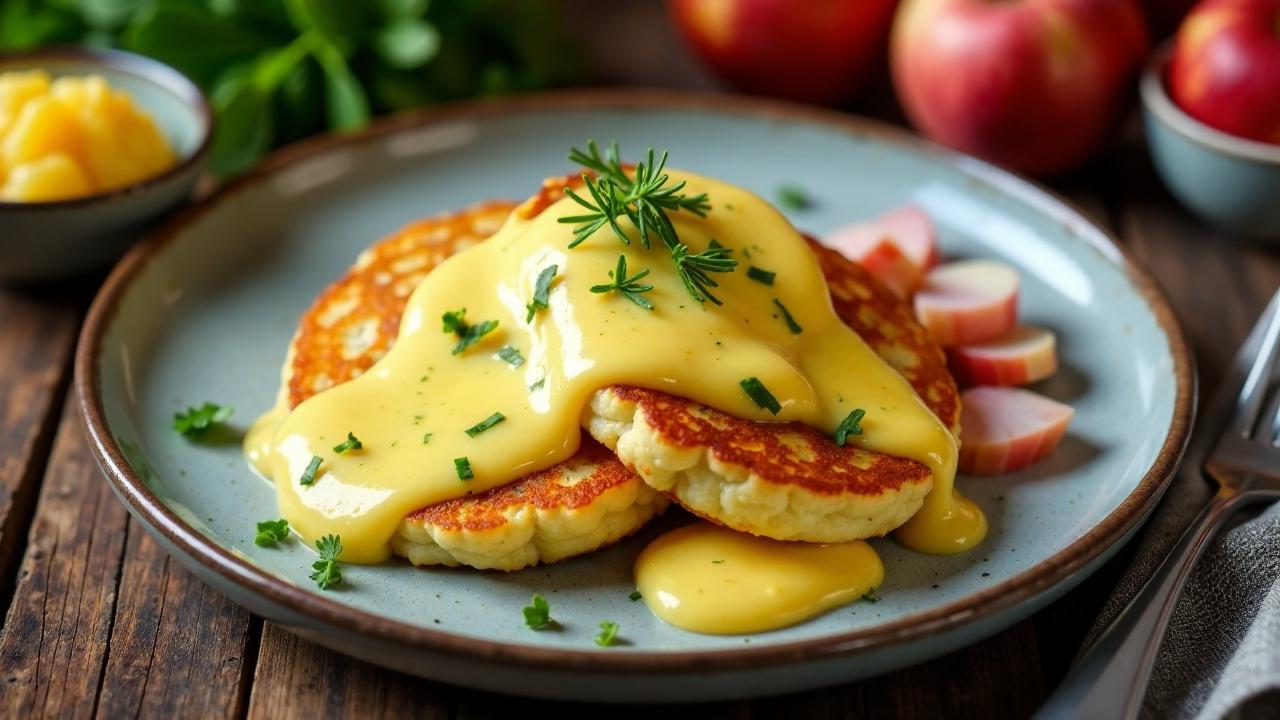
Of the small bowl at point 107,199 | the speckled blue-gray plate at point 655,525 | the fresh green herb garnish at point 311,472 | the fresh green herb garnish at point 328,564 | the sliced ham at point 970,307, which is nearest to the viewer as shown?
the speckled blue-gray plate at point 655,525

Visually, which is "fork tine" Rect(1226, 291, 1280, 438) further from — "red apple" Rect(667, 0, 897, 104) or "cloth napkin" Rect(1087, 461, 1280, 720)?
"red apple" Rect(667, 0, 897, 104)

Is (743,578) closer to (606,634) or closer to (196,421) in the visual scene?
(606,634)

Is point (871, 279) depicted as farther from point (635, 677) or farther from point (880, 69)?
point (880, 69)

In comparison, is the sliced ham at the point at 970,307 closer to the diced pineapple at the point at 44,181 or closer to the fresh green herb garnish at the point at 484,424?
the fresh green herb garnish at the point at 484,424

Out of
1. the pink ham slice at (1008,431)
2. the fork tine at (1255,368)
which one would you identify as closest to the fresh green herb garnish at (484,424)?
the pink ham slice at (1008,431)

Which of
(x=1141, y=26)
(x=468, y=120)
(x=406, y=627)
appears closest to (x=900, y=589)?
(x=406, y=627)

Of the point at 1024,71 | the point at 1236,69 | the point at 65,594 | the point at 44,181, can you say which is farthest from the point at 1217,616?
the point at 44,181

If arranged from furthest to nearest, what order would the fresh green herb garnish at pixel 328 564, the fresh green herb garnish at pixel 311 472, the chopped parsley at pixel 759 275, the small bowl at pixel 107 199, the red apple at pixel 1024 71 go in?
the red apple at pixel 1024 71
the small bowl at pixel 107 199
the chopped parsley at pixel 759 275
the fresh green herb garnish at pixel 311 472
the fresh green herb garnish at pixel 328 564
